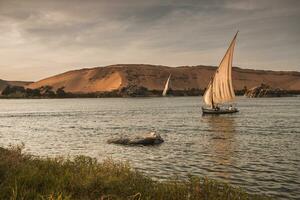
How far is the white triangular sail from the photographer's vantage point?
65.2 meters

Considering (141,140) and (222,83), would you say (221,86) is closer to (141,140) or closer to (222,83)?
(222,83)

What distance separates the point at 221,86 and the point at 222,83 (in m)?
0.61

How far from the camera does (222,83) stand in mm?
66875

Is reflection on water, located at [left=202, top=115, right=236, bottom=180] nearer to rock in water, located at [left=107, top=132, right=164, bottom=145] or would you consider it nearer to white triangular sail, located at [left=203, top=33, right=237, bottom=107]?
rock in water, located at [left=107, top=132, right=164, bottom=145]

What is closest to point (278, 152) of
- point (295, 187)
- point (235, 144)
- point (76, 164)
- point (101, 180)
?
point (235, 144)

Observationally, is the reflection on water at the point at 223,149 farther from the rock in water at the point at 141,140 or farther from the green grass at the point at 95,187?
the green grass at the point at 95,187

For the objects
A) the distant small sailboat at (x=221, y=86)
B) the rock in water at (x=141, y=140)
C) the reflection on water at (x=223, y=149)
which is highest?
the distant small sailboat at (x=221, y=86)

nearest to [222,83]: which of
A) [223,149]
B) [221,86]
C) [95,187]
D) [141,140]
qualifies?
[221,86]

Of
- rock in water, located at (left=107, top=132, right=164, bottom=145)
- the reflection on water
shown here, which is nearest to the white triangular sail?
the reflection on water

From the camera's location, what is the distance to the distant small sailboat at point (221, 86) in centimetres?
6525

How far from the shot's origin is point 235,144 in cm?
3041

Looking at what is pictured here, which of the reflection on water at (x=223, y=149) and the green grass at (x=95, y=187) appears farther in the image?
the reflection on water at (x=223, y=149)

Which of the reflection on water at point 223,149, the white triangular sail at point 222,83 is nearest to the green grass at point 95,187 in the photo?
the reflection on water at point 223,149

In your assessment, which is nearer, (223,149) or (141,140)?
(223,149)
